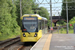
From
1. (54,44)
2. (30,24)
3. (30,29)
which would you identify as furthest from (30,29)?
(54,44)

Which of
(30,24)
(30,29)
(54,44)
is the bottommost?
(54,44)

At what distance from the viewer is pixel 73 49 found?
11086 mm

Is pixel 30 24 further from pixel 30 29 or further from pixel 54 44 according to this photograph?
pixel 54 44

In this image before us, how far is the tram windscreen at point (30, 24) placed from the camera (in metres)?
17.2

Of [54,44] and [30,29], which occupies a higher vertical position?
[30,29]

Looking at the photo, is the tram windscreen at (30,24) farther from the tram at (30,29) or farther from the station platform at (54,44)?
the station platform at (54,44)

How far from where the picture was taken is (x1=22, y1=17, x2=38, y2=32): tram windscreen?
17.2 meters

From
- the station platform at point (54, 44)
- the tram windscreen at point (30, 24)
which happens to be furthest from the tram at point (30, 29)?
the station platform at point (54, 44)

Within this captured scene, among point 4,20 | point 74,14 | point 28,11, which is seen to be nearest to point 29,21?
point 4,20

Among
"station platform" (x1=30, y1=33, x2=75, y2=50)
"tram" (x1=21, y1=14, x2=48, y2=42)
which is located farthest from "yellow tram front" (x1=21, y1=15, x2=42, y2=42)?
"station platform" (x1=30, y1=33, x2=75, y2=50)

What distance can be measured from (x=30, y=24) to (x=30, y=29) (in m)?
0.55

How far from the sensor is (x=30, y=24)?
57.0 ft

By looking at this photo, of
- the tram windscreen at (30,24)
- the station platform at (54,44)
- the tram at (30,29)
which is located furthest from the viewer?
the tram windscreen at (30,24)

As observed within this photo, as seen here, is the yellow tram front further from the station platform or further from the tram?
the station platform
